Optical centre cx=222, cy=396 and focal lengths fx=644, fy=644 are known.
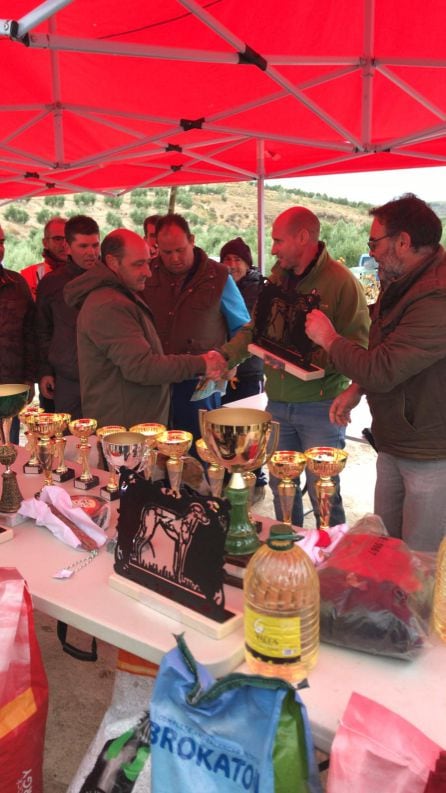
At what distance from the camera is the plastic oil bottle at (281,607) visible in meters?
1.07

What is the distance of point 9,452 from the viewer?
1.98m

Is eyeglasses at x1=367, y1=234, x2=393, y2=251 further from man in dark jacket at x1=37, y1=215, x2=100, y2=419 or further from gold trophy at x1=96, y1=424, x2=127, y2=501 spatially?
man in dark jacket at x1=37, y1=215, x2=100, y2=419

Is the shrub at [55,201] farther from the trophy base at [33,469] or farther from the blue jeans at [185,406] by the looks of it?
the trophy base at [33,469]

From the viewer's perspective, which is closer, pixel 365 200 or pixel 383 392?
pixel 383 392

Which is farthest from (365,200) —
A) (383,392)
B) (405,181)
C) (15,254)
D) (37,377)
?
(383,392)

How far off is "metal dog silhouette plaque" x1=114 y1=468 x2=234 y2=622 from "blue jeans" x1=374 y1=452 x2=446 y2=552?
1169mm

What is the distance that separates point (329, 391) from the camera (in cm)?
284

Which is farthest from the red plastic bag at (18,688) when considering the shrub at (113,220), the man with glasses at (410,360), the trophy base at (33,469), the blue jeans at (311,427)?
the shrub at (113,220)

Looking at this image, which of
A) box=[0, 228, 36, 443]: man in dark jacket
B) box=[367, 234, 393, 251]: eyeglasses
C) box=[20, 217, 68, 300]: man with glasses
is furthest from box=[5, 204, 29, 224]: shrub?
box=[367, 234, 393, 251]: eyeglasses

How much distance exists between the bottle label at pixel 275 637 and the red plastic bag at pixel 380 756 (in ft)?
0.56

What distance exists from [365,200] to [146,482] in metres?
21.5

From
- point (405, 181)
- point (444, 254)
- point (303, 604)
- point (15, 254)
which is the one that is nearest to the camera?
point (303, 604)

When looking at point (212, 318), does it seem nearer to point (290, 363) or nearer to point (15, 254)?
point (290, 363)

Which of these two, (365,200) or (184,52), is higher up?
(365,200)
